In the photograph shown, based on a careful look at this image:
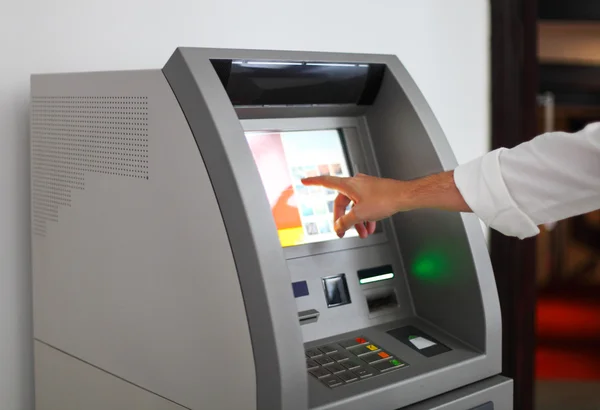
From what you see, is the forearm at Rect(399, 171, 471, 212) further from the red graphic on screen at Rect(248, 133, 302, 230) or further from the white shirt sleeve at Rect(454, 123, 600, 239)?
the red graphic on screen at Rect(248, 133, 302, 230)

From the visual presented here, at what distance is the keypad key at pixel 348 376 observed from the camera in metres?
1.41

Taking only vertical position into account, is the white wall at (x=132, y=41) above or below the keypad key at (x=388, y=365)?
above

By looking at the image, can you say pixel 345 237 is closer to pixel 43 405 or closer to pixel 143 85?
pixel 143 85

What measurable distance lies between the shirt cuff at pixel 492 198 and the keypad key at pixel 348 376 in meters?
0.45

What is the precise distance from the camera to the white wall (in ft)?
5.67

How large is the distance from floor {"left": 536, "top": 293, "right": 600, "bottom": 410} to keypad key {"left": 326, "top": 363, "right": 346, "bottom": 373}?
137 inches

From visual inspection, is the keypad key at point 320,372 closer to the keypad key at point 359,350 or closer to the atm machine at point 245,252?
the atm machine at point 245,252

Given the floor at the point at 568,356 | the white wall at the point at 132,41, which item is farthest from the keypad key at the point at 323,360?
the floor at the point at 568,356

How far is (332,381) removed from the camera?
1401 mm

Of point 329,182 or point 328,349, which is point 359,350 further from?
point 329,182

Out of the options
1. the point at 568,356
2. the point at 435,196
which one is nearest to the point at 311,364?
the point at 435,196

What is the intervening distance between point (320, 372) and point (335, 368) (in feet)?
0.13

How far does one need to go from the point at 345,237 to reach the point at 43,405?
2.85 feet

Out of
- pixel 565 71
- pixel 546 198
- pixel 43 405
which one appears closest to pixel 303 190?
pixel 546 198
